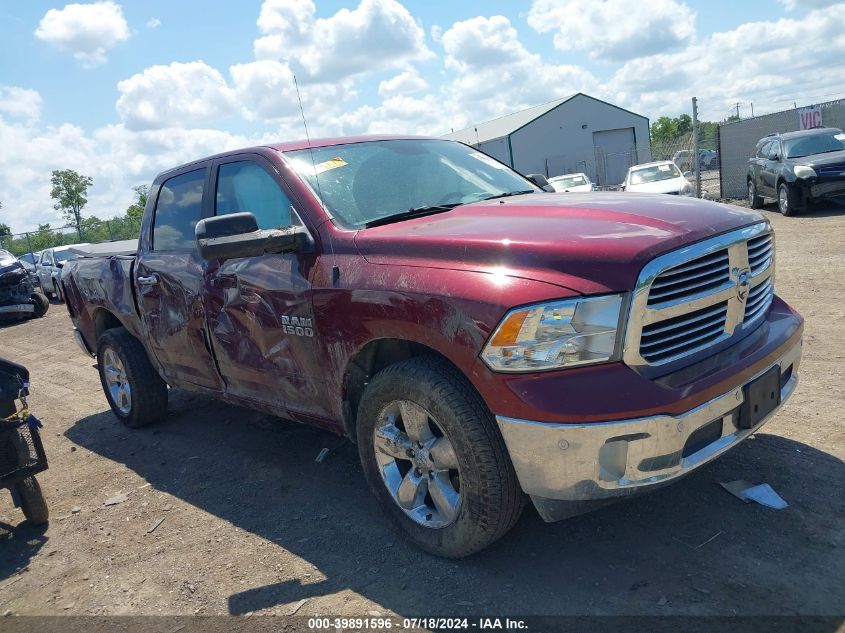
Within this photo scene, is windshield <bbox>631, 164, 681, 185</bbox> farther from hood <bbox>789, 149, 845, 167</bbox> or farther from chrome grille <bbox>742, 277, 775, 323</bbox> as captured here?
chrome grille <bbox>742, 277, 775, 323</bbox>

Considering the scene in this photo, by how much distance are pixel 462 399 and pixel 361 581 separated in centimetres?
100

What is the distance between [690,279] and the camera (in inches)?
106

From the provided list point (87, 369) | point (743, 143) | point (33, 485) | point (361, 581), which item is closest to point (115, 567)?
point (33, 485)

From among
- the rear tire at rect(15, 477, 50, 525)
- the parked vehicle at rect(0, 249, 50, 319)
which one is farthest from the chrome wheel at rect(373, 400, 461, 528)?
the parked vehicle at rect(0, 249, 50, 319)

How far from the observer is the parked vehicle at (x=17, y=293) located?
1494 centimetres

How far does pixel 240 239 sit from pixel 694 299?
81.9 inches

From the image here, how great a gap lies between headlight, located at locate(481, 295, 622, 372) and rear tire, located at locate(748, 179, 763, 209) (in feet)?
51.8

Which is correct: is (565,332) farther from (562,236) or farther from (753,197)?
(753,197)

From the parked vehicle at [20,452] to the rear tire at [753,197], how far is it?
16.3 metres

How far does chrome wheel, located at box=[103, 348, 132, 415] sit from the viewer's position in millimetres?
5586

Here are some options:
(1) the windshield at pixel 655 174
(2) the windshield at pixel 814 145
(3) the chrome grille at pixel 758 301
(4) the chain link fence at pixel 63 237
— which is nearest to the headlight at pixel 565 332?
(3) the chrome grille at pixel 758 301

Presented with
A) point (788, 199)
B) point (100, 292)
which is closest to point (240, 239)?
point (100, 292)

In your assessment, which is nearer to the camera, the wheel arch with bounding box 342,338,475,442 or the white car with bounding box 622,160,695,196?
the wheel arch with bounding box 342,338,475,442

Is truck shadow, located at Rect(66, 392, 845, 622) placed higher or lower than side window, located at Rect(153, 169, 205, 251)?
lower
